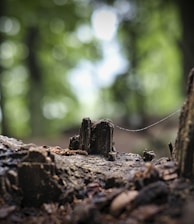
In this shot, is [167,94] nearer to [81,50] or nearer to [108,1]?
[81,50]

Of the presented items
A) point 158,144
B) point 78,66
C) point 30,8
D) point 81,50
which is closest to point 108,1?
point 30,8

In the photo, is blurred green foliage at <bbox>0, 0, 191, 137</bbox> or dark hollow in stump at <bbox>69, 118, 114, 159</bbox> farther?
blurred green foliage at <bbox>0, 0, 191, 137</bbox>

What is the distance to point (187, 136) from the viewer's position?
1333 mm

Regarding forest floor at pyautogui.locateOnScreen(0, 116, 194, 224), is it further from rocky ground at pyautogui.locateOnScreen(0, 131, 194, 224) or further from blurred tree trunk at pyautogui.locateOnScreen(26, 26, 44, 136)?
blurred tree trunk at pyautogui.locateOnScreen(26, 26, 44, 136)

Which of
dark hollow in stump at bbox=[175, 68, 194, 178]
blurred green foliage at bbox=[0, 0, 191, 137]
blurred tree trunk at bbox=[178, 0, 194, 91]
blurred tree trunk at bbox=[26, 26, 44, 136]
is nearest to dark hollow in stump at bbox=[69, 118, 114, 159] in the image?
dark hollow in stump at bbox=[175, 68, 194, 178]

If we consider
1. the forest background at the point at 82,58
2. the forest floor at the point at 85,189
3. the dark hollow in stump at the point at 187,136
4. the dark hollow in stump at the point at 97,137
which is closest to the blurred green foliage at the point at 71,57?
the forest background at the point at 82,58

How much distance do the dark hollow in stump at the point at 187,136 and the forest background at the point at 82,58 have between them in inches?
153

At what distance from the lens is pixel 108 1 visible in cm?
616

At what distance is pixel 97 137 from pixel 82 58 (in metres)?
11.1

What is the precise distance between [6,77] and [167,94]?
22.8 feet

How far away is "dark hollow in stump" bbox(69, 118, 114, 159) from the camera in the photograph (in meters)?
1.76

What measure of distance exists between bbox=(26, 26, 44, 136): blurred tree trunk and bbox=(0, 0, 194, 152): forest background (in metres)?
0.03

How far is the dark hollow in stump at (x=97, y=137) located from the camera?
1765mm

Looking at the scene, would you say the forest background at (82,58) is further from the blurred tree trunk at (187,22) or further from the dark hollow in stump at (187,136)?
the dark hollow in stump at (187,136)
